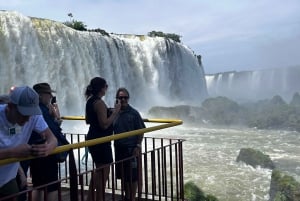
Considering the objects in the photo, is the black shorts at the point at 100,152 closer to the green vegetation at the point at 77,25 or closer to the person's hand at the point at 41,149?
the person's hand at the point at 41,149

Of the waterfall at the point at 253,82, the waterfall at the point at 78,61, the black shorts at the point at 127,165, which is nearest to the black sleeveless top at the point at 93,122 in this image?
the black shorts at the point at 127,165

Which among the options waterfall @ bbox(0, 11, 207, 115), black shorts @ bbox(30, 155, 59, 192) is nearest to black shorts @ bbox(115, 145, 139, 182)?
black shorts @ bbox(30, 155, 59, 192)

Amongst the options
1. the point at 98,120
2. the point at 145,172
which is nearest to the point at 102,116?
the point at 98,120

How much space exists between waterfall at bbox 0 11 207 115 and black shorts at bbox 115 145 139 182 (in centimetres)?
1712

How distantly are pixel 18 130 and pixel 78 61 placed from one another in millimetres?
24168

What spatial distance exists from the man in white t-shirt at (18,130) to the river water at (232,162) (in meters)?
9.91

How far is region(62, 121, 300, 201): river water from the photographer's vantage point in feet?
43.4

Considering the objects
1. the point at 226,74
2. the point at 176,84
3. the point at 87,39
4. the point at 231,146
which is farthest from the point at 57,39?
the point at 226,74

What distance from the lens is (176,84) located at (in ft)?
155

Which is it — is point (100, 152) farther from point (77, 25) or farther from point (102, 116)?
point (77, 25)

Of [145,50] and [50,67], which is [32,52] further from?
[145,50]

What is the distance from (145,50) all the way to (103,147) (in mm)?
34430

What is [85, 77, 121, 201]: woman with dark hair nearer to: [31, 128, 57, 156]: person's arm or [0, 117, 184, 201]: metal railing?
[0, 117, 184, 201]: metal railing

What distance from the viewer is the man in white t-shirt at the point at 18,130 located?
9.46ft
